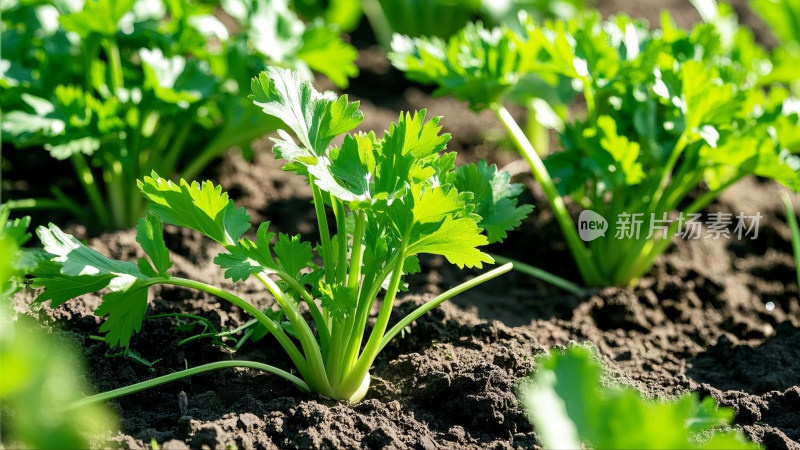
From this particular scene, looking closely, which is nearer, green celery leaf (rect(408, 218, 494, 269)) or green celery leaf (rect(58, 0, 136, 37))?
green celery leaf (rect(408, 218, 494, 269))

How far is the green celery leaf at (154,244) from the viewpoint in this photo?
6.30 feet

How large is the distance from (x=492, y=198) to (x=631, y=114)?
89 cm

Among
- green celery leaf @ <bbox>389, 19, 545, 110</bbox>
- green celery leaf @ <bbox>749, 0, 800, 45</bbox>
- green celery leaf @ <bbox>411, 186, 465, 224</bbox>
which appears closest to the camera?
green celery leaf @ <bbox>411, 186, 465, 224</bbox>

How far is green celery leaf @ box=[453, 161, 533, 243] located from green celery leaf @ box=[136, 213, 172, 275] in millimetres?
716

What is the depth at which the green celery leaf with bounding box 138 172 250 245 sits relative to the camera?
1.84m

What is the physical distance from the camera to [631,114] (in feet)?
9.16

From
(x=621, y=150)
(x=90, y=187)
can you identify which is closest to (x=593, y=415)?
(x=621, y=150)

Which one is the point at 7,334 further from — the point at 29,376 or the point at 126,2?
the point at 126,2

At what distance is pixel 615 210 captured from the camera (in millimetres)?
2824

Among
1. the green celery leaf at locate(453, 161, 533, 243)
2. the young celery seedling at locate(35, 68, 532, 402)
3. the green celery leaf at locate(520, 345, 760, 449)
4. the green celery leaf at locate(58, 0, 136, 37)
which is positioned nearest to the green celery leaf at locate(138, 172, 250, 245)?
the young celery seedling at locate(35, 68, 532, 402)

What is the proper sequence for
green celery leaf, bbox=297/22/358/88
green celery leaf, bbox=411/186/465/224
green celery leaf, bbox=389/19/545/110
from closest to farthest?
green celery leaf, bbox=411/186/465/224 → green celery leaf, bbox=389/19/545/110 → green celery leaf, bbox=297/22/358/88

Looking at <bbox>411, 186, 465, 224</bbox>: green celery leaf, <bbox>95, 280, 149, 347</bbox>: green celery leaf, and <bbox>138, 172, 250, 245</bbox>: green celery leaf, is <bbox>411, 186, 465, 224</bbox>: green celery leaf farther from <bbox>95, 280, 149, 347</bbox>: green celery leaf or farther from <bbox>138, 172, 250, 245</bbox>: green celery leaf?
<bbox>95, 280, 149, 347</bbox>: green celery leaf

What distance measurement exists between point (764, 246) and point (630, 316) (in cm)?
97

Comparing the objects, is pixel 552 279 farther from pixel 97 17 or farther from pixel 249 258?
pixel 97 17
